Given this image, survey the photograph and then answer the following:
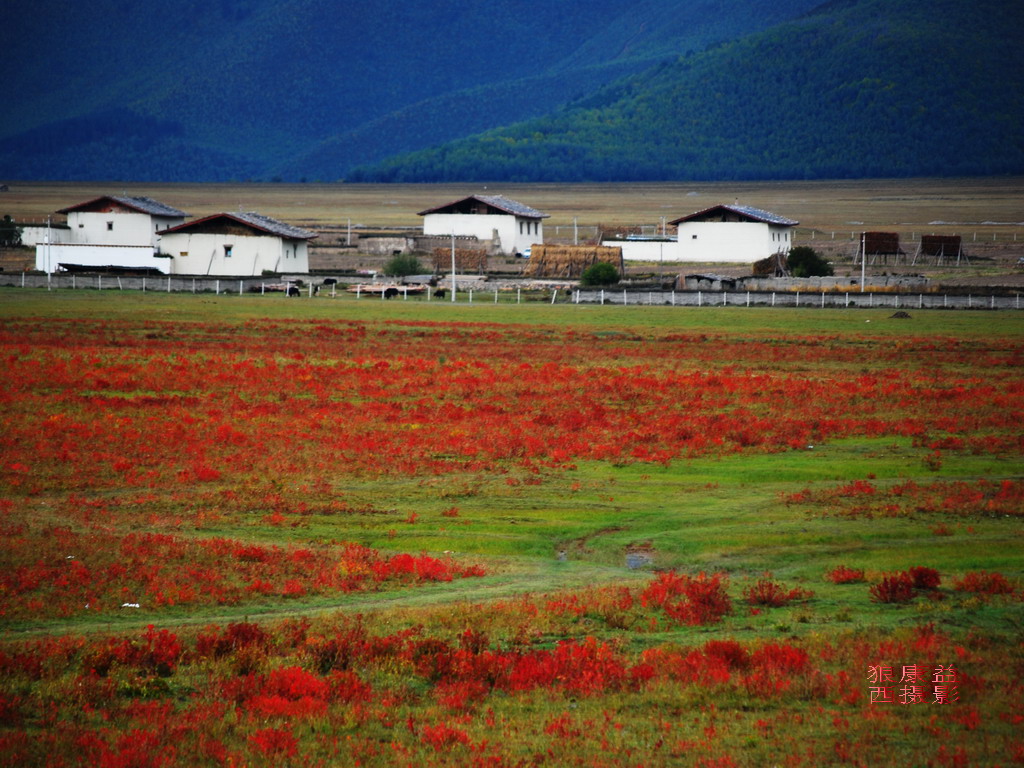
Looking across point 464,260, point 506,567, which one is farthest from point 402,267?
point 506,567

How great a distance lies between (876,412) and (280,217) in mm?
154791

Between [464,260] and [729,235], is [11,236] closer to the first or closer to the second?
[464,260]

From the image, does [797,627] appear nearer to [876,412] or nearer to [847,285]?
[876,412]

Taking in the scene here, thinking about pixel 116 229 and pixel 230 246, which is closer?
pixel 230 246

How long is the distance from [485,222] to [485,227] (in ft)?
1.52

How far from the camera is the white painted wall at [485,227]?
383ft

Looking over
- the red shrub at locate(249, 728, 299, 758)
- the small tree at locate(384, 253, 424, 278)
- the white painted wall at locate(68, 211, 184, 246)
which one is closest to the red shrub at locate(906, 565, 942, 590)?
the red shrub at locate(249, 728, 299, 758)

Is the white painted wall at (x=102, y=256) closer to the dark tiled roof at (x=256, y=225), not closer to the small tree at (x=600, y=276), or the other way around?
the dark tiled roof at (x=256, y=225)

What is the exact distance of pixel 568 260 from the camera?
99.2 metres

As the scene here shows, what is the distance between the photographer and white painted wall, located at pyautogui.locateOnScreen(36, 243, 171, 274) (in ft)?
A: 324

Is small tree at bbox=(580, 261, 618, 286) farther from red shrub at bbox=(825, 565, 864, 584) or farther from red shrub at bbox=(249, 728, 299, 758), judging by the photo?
red shrub at bbox=(249, 728, 299, 758)

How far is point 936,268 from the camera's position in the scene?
324ft

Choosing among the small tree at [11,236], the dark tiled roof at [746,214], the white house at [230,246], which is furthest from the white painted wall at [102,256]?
the dark tiled roof at [746,214]

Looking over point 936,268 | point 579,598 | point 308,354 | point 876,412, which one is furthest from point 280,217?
point 579,598
